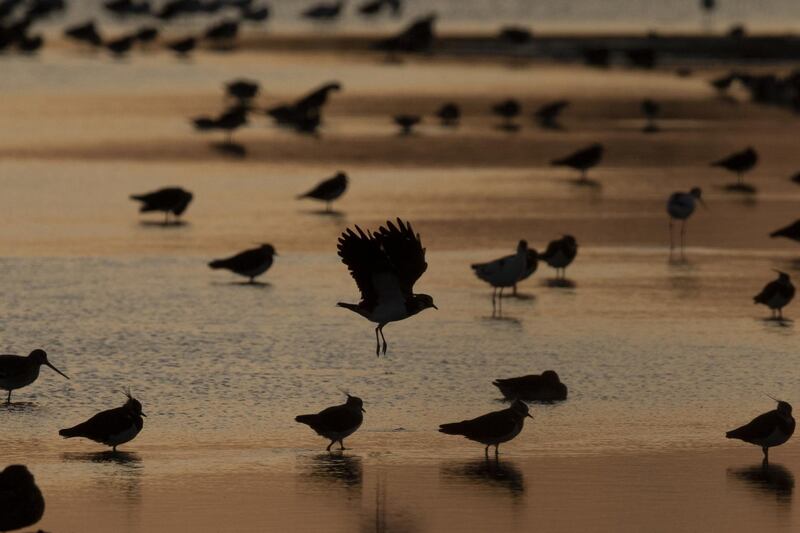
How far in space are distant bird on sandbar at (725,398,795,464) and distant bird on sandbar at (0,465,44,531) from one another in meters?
5.42

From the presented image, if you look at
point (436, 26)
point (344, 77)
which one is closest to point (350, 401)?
point (344, 77)

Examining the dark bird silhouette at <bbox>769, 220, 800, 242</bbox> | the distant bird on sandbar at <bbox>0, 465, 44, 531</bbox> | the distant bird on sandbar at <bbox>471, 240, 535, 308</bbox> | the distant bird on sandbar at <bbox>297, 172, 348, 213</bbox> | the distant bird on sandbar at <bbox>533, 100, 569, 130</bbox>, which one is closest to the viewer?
the distant bird on sandbar at <bbox>0, 465, 44, 531</bbox>

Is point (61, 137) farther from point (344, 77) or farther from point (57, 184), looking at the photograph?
point (344, 77)

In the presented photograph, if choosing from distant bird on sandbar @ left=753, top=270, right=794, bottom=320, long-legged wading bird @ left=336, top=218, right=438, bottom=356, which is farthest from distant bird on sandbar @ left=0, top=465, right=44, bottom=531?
distant bird on sandbar @ left=753, top=270, right=794, bottom=320

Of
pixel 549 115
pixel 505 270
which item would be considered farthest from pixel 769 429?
pixel 549 115

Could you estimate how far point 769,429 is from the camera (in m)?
13.8

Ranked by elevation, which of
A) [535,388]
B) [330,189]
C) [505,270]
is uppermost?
[330,189]

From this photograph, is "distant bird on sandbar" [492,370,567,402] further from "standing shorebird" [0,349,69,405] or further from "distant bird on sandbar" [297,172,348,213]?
"distant bird on sandbar" [297,172,348,213]

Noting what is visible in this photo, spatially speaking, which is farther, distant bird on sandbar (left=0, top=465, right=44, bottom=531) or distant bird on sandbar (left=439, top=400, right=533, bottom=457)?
distant bird on sandbar (left=439, top=400, right=533, bottom=457)

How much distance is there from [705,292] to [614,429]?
7558mm

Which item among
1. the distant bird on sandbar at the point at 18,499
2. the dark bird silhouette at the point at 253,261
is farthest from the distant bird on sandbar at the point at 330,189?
the distant bird on sandbar at the point at 18,499

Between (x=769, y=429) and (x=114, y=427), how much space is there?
4.77 metres

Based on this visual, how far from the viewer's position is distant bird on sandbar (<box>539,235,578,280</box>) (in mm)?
22688

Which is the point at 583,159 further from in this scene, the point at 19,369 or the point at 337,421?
the point at 337,421
